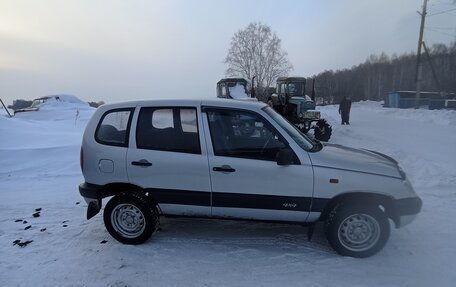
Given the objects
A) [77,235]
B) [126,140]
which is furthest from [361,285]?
[77,235]

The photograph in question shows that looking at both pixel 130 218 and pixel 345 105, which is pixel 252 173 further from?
pixel 345 105

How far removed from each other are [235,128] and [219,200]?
36.2 inches

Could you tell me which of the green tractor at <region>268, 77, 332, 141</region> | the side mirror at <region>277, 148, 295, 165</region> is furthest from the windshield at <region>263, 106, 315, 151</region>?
the green tractor at <region>268, 77, 332, 141</region>

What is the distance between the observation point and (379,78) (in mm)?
88312

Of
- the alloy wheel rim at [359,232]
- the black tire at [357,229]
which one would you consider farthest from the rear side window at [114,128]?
the alloy wheel rim at [359,232]

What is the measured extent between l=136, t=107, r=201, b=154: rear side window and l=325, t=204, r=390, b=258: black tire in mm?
1922

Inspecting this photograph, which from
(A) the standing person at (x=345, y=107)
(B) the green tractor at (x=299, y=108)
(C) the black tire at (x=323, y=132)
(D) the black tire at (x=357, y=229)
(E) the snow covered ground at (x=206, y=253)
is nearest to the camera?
(E) the snow covered ground at (x=206, y=253)

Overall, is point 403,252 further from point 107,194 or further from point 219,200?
point 107,194

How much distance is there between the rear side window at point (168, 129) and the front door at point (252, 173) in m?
0.23

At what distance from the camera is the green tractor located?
553 inches

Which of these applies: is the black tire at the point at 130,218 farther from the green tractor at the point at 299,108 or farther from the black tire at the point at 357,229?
the green tractor at the point at 299,108

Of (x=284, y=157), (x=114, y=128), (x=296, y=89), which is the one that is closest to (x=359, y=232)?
(x=284, y=157)

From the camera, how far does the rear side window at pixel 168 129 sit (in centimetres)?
424

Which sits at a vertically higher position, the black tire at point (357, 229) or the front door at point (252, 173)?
the front door at point (252, 173)
